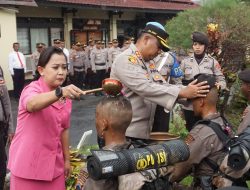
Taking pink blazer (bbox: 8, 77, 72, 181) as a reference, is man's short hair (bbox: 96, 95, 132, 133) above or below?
above

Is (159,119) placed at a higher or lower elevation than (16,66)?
higher

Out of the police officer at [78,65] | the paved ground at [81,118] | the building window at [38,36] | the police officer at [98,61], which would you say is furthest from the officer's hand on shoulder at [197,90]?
the building window at [38,36]

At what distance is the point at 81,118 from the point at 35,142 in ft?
25.0

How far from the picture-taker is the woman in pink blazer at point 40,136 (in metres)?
2.99

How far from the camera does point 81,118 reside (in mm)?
10602

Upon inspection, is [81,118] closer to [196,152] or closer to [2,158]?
[2,158]

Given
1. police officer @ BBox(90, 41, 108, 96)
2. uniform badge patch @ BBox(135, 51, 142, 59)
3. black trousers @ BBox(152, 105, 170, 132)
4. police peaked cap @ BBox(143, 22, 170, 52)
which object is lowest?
police officer @ BBox(90, 41, 108, 96)

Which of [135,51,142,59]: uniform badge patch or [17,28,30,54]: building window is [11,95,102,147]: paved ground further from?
[135,51,142,59]: uniform badge patch

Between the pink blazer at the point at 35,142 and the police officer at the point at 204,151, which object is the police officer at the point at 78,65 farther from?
the police officer at the point at 204,151

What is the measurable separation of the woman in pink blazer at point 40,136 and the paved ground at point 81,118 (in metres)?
4.28

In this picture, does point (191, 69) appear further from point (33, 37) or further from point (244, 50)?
point (33, 37)

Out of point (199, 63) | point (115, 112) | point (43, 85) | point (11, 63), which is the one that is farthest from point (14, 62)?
point (115, 112)

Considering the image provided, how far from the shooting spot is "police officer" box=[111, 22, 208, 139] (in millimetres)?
3012

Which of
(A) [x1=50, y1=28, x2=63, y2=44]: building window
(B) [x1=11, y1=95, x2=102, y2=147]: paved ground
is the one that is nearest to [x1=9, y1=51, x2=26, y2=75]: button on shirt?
(B) [x1=11, y1=95, x2=102, y2=147]: paved ground
